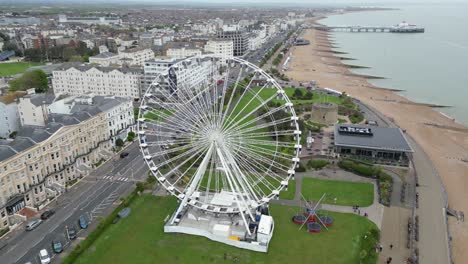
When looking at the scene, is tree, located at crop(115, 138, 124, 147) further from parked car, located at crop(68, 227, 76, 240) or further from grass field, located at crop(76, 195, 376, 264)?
parked car, located at crop(68, 227, 76, 240)

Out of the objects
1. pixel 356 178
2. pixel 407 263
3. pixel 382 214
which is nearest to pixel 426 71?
pixel 356 178

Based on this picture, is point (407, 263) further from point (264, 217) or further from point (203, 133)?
point (203, 133)

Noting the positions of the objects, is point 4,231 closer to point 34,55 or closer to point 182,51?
point 182,51

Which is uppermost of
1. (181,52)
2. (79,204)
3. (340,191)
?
(181,52)

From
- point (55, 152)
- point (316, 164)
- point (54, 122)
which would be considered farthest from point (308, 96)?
point (55, 152)

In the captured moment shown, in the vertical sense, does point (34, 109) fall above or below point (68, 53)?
above

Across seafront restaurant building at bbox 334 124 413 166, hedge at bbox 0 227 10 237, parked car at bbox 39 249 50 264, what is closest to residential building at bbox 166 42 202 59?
seafront restaurant building at bbox 334 124 413 166
